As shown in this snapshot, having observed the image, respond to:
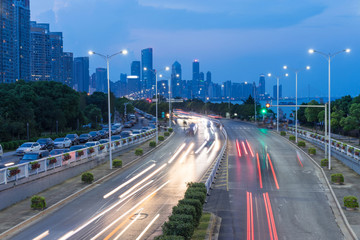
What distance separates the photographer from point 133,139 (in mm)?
48031

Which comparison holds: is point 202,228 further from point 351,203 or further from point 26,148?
point 26,148

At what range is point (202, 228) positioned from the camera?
1587 centimetres

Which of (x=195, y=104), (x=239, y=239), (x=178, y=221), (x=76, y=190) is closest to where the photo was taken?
(x=178, y=221)

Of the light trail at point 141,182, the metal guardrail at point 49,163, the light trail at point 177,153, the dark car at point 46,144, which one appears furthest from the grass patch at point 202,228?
the dark car at point 46,144

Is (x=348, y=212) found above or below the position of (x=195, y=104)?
below

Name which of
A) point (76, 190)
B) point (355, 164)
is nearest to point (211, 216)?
point (76, 190)

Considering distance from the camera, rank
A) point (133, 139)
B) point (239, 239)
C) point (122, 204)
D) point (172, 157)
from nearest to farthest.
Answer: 1. point (239, 239)
2. point (122, 204)
3. point (172, 157)
4. point (133, 139)

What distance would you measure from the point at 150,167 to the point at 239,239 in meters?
19.5

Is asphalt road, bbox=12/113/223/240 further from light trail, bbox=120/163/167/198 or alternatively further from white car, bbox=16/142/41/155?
white car, bbox=16/142/41/155

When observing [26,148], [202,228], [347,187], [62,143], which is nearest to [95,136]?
[62,143]

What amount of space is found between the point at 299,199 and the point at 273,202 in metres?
2.00

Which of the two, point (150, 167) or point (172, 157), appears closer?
point (150, 167)

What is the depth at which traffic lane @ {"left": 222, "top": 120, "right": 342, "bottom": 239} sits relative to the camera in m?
17.0

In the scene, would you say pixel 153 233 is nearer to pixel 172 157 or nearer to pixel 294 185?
pixel 294 185
